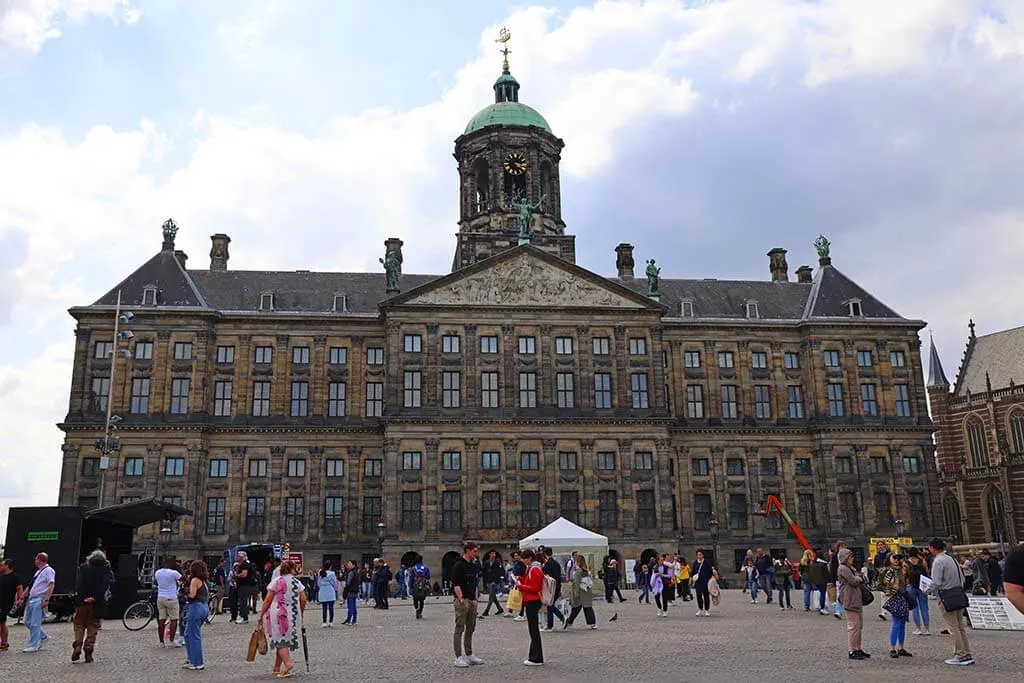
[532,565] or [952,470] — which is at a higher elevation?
[952,470]

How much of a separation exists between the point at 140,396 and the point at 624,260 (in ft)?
109

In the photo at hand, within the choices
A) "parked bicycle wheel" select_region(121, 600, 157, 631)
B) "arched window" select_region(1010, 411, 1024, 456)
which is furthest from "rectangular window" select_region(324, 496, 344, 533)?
"arched window" select_region(1010, 411, 1024, 456)

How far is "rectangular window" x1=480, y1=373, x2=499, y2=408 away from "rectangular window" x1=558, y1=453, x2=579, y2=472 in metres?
4.82

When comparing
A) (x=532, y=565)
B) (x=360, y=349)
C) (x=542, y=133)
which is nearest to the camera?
(x=532, y=565)

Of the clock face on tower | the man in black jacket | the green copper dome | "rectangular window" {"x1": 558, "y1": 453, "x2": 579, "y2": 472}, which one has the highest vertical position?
the green copper dome

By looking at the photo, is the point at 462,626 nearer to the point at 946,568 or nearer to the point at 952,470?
the point at 946,568

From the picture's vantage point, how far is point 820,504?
57.4 metres

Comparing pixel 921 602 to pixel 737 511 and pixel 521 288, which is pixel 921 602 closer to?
pixel 521 288

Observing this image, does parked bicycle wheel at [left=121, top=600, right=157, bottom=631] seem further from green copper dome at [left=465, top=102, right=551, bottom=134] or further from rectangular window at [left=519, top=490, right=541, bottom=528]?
green copper dome at [left=465, top=102, right=551, bottom=134]

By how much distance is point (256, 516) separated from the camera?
5391cm

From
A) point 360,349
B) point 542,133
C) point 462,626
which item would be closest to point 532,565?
point 462,626

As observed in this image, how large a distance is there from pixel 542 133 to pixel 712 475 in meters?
25.0

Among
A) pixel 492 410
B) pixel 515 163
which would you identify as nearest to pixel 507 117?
pixel 515 163

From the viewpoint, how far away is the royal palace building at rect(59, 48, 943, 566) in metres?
52.8
